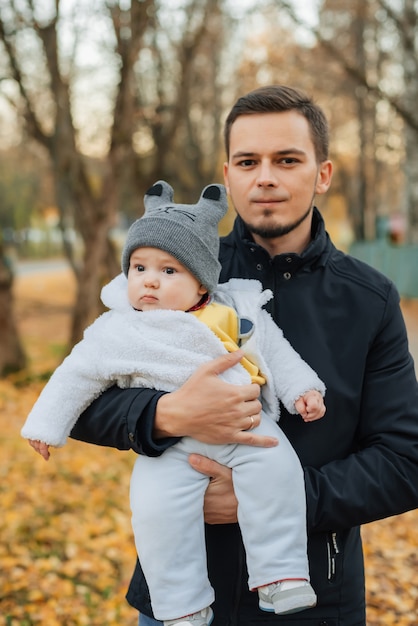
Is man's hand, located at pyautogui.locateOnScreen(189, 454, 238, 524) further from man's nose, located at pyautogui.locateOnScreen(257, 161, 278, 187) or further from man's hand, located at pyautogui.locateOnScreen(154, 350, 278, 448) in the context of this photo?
man's nose, located at pyautogui.locateOnScreen(257, 161, 278, 187)

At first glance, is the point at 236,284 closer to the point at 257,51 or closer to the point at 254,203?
the point at 254,203

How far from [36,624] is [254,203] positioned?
135 inches

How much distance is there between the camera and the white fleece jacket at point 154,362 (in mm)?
2197

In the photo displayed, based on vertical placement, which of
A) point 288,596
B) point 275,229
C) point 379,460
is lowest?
point 288,596

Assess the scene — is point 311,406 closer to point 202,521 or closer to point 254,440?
point 254,440

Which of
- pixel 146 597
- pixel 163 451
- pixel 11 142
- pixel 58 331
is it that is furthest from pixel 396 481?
pixel 11 142

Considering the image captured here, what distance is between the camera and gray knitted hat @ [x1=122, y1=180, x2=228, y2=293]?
7.37ft

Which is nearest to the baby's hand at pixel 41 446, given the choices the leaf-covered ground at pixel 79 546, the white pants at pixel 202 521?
the white pants at pixel 202 521

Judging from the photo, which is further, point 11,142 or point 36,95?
point 11,142

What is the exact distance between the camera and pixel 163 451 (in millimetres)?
2158

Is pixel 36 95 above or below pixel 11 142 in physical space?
above

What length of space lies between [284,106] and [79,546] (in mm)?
4257

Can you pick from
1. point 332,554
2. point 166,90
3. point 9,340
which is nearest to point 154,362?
point 332,554

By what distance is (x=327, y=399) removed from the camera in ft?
7.23
